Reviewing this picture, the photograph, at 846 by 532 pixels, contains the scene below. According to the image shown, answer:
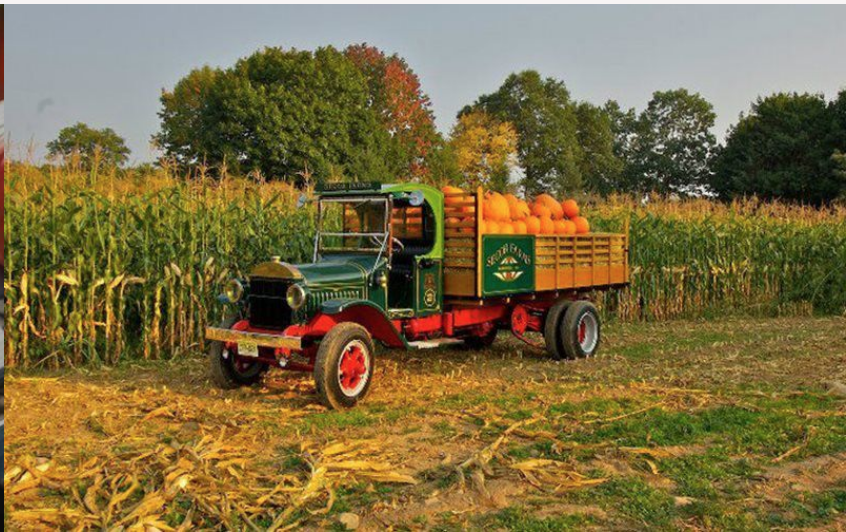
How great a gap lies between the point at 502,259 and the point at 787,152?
43.7m

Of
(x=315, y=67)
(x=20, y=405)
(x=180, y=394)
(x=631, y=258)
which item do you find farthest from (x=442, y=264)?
(x=315, y=67)

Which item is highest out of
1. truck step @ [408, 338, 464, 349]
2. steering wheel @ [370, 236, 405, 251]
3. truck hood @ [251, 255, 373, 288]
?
steering wheel @ [370, 236, 405, 251]

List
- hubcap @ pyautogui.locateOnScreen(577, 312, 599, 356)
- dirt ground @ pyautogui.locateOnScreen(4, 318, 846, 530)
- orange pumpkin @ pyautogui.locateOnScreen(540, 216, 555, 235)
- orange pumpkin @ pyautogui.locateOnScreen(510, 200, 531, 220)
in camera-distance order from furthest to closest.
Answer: hubcap @ pyautogui.locateOnScreen(577, 312, 599, 356), orange pumpkin @ pyautogui.locateOnScreen(540, 216, 555, 235), orange pumpkin @ pyautogui.locateOnScreen(510, 200, 531, 220), dirt ground @ pyautogui.locateOnScreen(4, 318, 846, 530)

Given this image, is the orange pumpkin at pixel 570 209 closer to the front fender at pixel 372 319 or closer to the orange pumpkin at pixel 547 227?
the orange pumpkin at pixel 547 227

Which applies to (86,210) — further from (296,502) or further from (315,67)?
(315,67)

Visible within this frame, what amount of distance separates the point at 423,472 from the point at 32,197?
279 inches

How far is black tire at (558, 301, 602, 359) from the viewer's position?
9.80 m

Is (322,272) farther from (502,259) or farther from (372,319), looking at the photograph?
(502,259)

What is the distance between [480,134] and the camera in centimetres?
4756

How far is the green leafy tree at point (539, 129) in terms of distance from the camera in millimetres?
54375

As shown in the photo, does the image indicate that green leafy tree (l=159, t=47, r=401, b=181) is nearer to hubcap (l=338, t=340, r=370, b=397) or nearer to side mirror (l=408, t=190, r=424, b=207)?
side mirror (l=408, t=190, r=424, b=207)

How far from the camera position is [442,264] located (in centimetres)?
866

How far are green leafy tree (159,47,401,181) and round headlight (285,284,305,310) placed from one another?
2508 centimetres

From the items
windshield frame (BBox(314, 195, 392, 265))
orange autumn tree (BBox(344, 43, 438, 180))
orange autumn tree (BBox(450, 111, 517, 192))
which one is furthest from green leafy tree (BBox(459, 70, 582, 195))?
windshield frame (BBox(314, 195, 392, 265))
